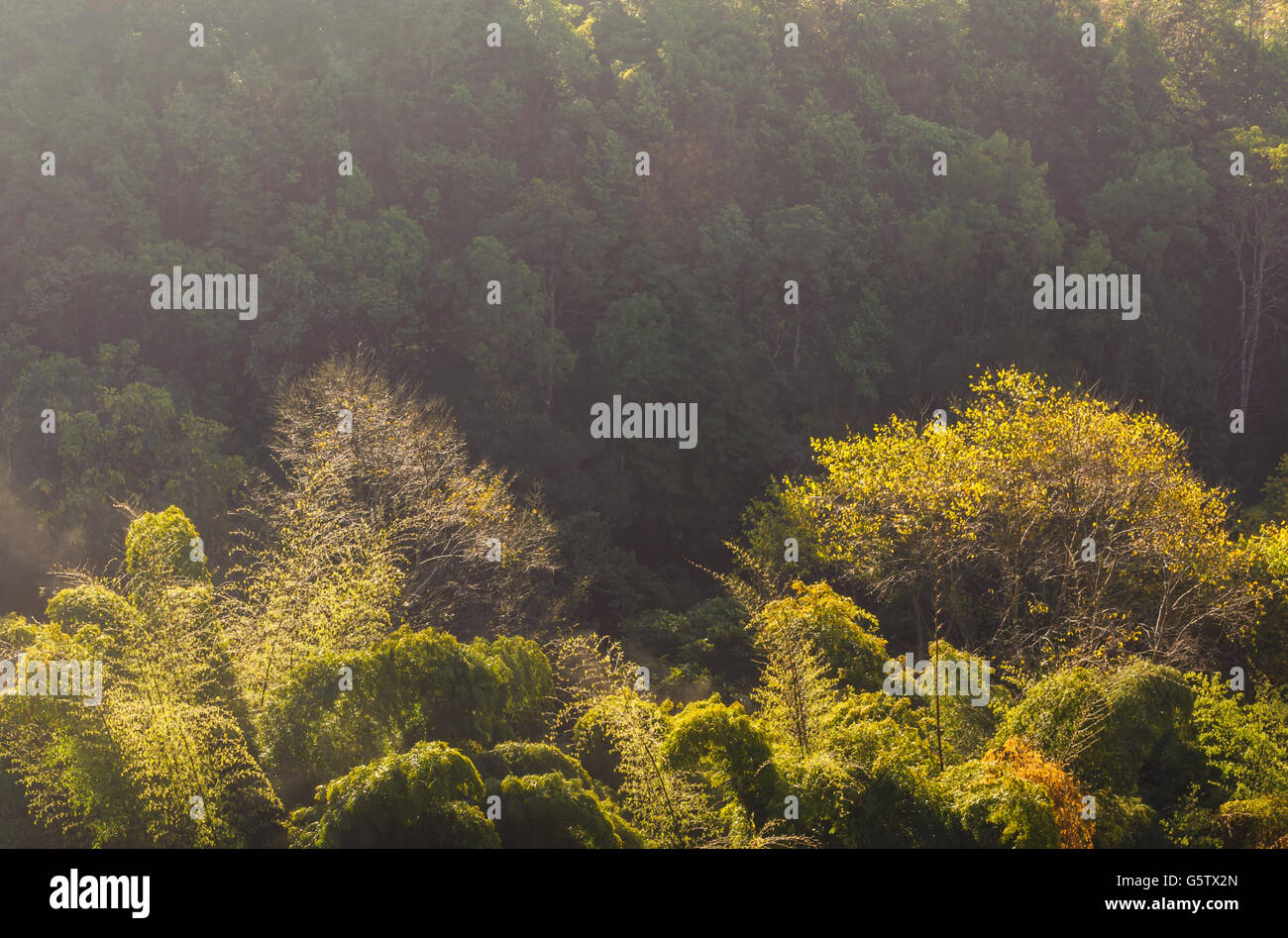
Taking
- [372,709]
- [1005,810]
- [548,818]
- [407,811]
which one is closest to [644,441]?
[372,709]

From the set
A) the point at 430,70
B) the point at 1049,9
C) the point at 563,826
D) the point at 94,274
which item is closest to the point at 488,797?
the point at 563,826

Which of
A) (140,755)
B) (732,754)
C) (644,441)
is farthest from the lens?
(644,441)

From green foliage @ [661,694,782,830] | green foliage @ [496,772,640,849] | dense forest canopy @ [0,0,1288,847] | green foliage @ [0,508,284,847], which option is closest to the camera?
green foliage @ [496,772,640,849]

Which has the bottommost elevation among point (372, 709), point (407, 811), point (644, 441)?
point (407, 811)

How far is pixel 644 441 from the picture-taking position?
114 feet

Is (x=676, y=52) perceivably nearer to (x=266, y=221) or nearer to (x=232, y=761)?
(x=266, y=221)

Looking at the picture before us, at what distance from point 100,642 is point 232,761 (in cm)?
305

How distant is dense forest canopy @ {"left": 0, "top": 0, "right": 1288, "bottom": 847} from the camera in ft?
44.9

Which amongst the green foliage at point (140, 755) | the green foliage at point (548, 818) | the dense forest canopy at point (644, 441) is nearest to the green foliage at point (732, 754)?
the dense forest canopy at point (644, 441)

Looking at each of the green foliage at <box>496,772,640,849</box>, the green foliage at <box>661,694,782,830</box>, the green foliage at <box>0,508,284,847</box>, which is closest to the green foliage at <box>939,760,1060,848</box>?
the green foliage at <box>661,694,782,830</box>

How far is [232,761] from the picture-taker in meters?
13.1

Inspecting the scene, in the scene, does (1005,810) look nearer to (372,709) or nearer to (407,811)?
(407,811)

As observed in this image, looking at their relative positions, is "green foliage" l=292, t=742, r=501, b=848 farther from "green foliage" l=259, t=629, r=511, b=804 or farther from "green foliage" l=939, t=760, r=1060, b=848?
"green foliage" l=939, t=760, r=1060, b=848

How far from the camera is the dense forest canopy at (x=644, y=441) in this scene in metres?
13.7
